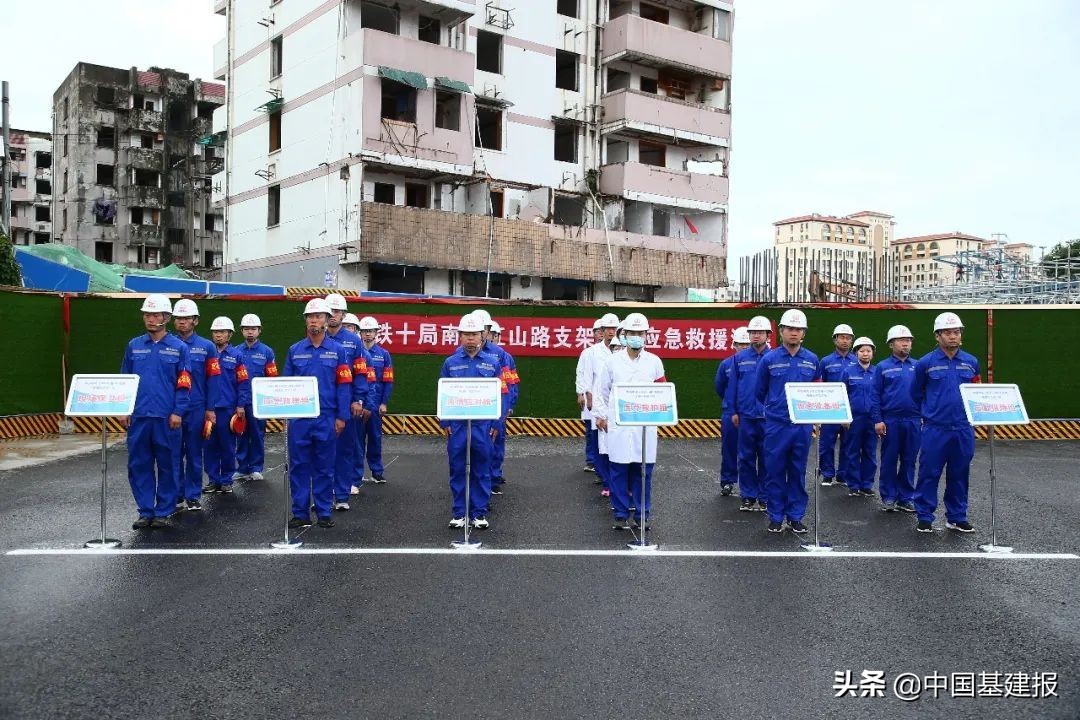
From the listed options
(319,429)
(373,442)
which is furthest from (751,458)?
(319,429)

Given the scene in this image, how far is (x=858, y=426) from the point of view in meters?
11.1

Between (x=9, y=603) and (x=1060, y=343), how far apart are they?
58.5 feet

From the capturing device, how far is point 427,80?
28.6m

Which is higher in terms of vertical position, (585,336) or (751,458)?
(585,336)

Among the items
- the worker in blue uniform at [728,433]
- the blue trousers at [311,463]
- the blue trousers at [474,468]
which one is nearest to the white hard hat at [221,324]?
the blue trousers at [311,463]

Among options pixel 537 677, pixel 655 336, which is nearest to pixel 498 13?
pixel 655 336

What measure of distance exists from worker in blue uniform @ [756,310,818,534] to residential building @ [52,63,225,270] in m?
47.0

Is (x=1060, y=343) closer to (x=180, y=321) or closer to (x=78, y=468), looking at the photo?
(x=180, y=321)

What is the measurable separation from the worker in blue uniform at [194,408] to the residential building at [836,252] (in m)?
17.4

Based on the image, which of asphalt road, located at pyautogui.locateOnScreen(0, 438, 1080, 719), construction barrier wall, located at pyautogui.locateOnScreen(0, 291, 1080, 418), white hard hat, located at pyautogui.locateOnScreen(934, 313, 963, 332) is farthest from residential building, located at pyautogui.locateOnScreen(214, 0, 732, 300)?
white hard hat, located at pyautogui.locateOnScreen(934, 313, 963, 332)

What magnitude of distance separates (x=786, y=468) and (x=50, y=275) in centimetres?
2261

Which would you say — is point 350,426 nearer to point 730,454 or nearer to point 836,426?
point 730,454

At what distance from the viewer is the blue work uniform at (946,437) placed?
27.8 ft

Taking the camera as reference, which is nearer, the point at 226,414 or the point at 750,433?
the point at 750,433
